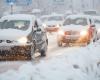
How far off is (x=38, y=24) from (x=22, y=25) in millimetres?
1073

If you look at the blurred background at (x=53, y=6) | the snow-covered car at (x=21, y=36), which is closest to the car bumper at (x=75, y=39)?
the snow-covered car at (x=21, y=36)

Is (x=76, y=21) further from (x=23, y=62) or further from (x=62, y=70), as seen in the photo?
(x=62, y=70)

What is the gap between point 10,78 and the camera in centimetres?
820

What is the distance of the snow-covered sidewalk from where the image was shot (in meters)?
8.44

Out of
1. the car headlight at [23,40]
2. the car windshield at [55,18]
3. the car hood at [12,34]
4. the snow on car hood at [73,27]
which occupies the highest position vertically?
the car hood at [12,34]

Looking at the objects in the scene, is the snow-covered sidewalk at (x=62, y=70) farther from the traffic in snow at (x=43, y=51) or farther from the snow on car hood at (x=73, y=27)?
the snow on car hood at (x=73, y=27)

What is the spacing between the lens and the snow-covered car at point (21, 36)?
14789 millimetres

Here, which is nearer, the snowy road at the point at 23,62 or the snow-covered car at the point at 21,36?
the snowy road at the point at 23,62

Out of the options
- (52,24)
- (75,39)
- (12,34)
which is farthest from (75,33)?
(52,24)

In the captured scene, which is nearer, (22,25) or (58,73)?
(58,73)

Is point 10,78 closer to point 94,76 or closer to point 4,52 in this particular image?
point 94,76

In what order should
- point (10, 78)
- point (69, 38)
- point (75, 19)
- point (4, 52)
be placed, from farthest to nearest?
point (75, 19) < point (69, 38) < point (4, 52) < point (10, 78)

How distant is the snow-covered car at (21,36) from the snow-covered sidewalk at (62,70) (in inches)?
136

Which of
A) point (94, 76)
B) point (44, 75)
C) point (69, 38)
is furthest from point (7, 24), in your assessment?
point (44, 75)
